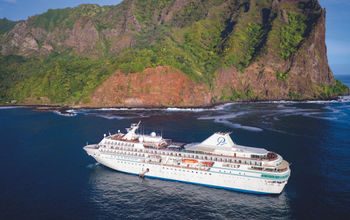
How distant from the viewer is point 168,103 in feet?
468

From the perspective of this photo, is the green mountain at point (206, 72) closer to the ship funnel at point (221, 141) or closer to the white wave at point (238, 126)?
the white wave at point (238, 126)

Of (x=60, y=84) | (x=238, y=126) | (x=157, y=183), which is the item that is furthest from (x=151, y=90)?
(x=157, y=183)

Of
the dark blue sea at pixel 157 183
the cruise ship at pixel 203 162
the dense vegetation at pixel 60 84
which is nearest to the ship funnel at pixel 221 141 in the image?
the cruise ship at pixel 203 162

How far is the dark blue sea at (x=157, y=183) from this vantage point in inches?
1550

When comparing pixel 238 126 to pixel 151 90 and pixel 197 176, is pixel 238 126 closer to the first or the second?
pixel 197 176

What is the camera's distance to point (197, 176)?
47.7m

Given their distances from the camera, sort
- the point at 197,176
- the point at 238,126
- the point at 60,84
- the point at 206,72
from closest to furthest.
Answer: the point at 197,176, the point at 238,126, the point at 206,72, the point at 60,84

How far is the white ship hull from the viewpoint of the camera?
4400 cm

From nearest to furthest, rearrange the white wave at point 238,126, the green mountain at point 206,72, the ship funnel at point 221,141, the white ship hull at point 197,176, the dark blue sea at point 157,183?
the dark blue sea at point 157,183 → the white ship hull at point 197,176 → the ship funnel at point 221,141 → the white wave at point 238,126 → the green mountain at point 206,72

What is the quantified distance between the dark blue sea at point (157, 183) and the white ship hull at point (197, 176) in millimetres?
1194

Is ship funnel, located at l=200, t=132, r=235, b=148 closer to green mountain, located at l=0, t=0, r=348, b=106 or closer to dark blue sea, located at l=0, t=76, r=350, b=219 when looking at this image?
dark blue sea, located at l=0, t=76, r=350, b=219

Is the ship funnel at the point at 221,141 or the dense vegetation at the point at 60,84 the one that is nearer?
the ship funnel at the point at 221,141

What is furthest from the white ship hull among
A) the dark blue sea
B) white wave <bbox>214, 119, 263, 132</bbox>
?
white wave <bbox>214, 119, 263, 132</bbox>

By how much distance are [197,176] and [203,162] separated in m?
2.85
